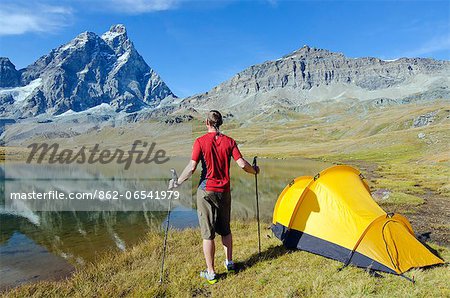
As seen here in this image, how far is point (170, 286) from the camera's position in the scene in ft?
30.5

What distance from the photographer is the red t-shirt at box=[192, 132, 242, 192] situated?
9.02 m

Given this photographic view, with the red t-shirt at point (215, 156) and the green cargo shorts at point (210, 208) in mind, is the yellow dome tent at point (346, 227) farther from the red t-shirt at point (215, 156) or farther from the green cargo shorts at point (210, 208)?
the red t-shirt at point (215, 156)

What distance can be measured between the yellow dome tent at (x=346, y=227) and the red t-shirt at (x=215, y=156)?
470cm

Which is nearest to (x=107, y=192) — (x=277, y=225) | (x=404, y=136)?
(x=277, y=225)

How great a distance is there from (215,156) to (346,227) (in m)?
5.51

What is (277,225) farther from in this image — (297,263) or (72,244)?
(72,244)

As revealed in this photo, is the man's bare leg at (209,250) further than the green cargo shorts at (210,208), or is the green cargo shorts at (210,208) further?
the man's bare leg at (209,250)

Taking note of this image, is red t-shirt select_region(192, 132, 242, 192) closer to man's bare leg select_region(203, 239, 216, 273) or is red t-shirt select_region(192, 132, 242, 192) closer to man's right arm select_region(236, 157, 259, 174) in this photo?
man's right arm select_region(236, 157, 259, 174)

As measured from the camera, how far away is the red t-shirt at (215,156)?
9016mm

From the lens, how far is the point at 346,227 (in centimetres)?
1147

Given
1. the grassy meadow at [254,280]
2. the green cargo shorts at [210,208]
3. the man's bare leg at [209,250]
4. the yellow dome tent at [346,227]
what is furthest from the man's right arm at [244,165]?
the yellow dome tent at [346,227]

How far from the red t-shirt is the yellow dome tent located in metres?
4.70

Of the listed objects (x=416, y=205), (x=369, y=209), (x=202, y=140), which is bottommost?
(x=416, y=205)

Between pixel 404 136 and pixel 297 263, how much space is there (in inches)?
4733
